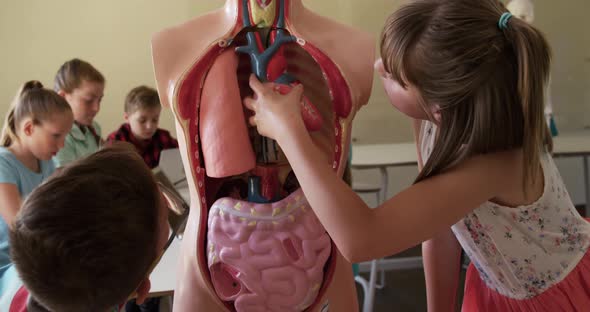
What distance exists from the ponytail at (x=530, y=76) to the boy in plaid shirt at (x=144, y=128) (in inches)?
73.4

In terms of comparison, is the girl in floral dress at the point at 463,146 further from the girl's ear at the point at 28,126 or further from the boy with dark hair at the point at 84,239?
the girl's ear at the point at 28,126

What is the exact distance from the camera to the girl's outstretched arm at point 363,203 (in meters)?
0.74

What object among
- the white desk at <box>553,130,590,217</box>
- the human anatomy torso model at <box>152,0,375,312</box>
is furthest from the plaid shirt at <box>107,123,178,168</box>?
the white desk at <box>553,130,590,217</box>

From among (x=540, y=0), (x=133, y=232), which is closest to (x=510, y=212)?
(x=133, y=232)

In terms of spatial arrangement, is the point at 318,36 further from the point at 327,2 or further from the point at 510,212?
the point at 327,2

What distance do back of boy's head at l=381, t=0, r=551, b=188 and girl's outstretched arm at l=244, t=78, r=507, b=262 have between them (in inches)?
1.6

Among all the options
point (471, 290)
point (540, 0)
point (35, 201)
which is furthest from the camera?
point (540, 0)

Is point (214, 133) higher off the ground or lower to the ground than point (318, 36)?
lower

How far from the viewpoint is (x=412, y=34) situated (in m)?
0.83

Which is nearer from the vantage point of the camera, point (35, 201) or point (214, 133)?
point (35, 201)

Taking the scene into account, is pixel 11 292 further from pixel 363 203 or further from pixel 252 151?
pixel 363 203

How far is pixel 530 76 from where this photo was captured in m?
0.76

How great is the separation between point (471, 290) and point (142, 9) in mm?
2757

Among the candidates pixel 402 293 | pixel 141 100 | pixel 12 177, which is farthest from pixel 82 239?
pixel 402 293
